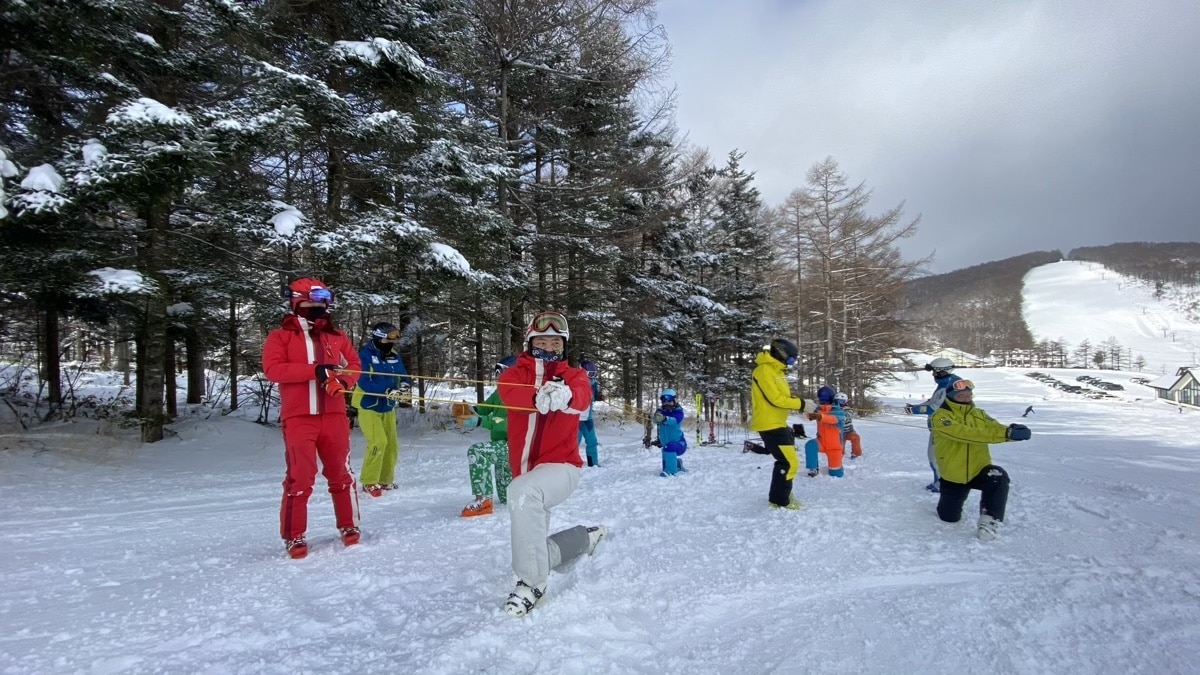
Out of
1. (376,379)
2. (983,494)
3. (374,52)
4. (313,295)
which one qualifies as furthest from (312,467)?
(374,52)

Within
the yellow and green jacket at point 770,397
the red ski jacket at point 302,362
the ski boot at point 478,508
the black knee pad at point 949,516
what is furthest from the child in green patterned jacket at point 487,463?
the black knee pad at point 949,516

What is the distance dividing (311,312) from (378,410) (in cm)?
216

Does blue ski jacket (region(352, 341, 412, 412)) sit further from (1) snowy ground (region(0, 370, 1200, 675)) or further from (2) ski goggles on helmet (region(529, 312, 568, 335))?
(2) ski goggles on helmet (region(529, 312, 568, 335))

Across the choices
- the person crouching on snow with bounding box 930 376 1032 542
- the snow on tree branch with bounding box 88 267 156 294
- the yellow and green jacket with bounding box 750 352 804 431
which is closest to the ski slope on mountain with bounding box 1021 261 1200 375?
the person crouching on snow with bounding box 930 376 1032 542

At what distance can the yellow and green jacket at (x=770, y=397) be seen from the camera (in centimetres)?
587

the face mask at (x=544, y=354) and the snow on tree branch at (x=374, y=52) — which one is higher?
the snow on tree branch at (x=374, y=52)

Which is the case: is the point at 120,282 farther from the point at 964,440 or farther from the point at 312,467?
the point at 964,440

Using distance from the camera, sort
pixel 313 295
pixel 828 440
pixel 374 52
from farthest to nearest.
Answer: pixel 374 52 < pixel 828 440 < pixel 313 295

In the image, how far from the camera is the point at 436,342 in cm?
1611

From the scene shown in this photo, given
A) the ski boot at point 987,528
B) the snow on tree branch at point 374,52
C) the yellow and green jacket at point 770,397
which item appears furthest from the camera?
the snow on tree branch at point 374,52

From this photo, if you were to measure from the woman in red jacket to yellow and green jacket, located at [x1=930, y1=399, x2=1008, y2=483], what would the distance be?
5196mm

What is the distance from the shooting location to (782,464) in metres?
5.78

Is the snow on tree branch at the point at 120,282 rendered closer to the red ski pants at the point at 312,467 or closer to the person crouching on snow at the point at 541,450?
the red ski pants at the point at 312,467

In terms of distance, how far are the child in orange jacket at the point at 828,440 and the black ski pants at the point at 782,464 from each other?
1.97 metres
